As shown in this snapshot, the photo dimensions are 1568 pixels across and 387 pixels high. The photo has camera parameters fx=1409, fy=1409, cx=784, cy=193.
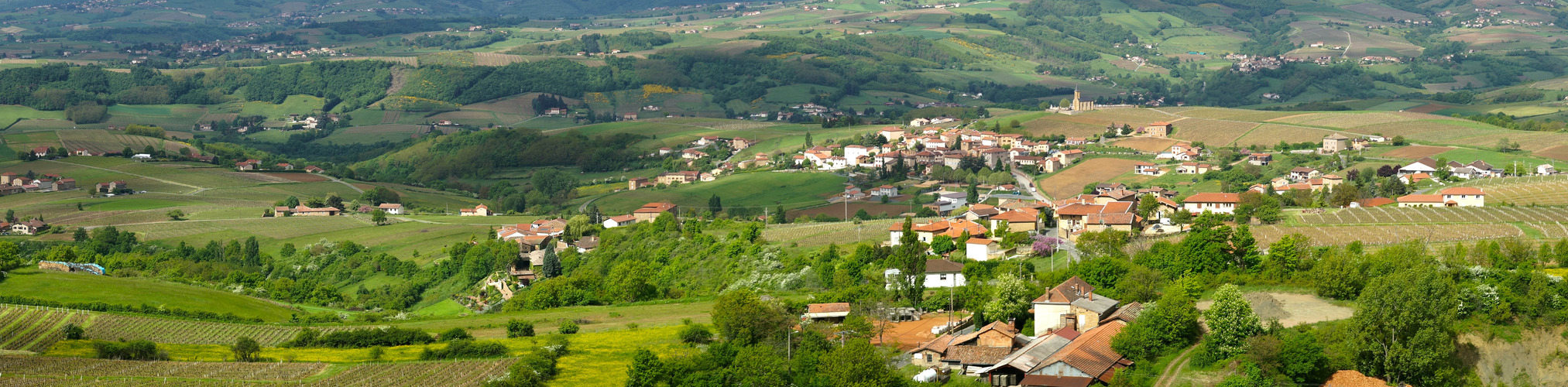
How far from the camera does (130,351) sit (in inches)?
1630

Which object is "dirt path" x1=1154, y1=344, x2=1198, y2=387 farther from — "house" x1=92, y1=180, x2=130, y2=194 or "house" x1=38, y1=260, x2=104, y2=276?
"house" x1=92, y1=180, x2=130, y2=194

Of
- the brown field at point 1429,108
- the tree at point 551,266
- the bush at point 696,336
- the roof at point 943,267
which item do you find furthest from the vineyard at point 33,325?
the brown field at point 1429,108

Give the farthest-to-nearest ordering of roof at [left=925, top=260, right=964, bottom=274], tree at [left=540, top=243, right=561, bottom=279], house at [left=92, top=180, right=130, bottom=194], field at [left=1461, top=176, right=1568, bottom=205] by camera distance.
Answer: house at [left=92, top=180, right=130, bottom=194], tree at [left=540, top=243, right=561, bottom=279], field at [left=1461, top=176, right=1568, bottom=205], roof at [left=925, top=260, right=964, bottom=274]

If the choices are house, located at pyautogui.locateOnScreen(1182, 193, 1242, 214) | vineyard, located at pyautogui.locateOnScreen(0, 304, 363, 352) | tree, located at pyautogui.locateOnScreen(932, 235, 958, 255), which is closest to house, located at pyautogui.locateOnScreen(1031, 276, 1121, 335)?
tree, located at pyautogui.locateOnScreen(932, 235, 958, 255)

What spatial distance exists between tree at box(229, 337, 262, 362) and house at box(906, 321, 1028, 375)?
63.0 feet

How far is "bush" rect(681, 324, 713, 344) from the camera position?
1705 inches

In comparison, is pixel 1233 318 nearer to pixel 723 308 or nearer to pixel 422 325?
pixel 723 308

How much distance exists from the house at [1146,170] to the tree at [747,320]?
6150 cm

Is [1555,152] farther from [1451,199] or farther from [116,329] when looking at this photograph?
[116,329]

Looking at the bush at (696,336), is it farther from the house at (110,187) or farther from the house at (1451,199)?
the house at (110,187)

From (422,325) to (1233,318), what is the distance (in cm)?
2742

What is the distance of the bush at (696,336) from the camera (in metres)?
43.3

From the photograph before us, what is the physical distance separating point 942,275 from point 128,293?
31316 mm

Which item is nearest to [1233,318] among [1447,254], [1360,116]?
[1447,254]
